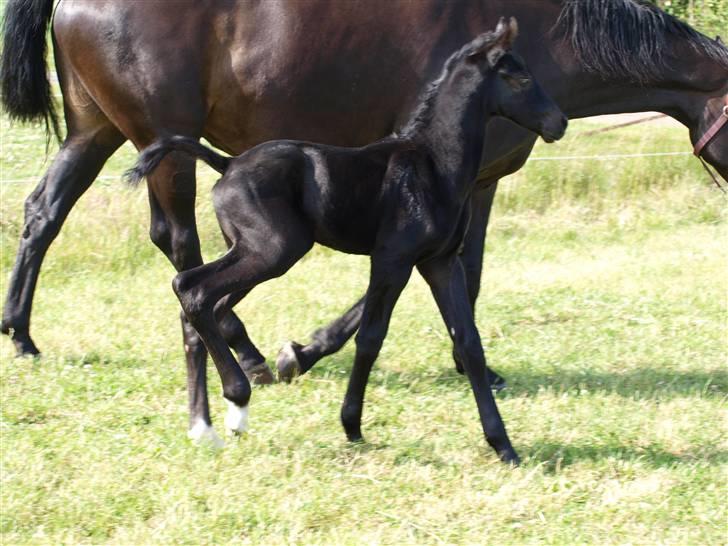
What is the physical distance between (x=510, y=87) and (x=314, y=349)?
5.72 feet

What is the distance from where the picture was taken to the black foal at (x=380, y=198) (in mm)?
4406

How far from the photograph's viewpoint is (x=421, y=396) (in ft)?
17.9

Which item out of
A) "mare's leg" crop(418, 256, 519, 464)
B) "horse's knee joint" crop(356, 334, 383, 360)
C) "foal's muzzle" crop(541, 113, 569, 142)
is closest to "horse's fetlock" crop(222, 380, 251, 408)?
"horse's knee joint" crop(356, 334, 383, 360)

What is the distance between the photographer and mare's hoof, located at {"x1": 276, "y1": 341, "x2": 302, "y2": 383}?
560 cm

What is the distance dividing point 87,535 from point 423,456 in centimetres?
136

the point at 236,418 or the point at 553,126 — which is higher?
the point at 553,126

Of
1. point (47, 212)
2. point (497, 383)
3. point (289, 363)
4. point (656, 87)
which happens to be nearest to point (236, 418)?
point (289, 363)

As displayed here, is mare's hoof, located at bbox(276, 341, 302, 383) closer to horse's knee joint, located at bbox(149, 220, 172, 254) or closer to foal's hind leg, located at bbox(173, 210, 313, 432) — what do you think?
horse's knee joint, located at bbox(149, 220, 172, 254)

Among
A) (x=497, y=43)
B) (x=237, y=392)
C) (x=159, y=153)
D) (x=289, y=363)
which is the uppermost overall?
(x=497, y=43)

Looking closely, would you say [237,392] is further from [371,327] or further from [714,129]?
[714,129]

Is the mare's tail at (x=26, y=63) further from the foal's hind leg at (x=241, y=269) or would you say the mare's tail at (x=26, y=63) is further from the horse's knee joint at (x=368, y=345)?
the horse's knee joint at (x=368, y=345)

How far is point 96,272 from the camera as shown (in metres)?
7.80

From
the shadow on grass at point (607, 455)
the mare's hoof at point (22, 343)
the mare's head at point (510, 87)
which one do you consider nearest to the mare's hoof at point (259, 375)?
the mare's hoof at point (22, 343)

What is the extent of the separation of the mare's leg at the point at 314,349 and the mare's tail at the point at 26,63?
1781 mm
